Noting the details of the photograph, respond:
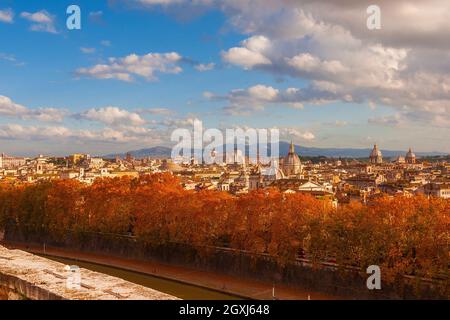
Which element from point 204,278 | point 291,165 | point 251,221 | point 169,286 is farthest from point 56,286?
point 291,165

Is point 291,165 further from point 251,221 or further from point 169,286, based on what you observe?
point 169,286

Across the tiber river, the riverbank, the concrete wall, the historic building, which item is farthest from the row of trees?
the historic building

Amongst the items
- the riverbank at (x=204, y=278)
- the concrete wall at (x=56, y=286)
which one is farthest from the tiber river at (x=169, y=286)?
the concrete wall at (x=56, y=286)

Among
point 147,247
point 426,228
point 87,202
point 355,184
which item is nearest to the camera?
point 426,228

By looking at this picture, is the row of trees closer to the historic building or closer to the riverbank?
the riverbank

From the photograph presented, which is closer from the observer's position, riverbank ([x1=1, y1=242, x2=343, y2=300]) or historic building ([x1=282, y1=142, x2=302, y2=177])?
riverbank ([x1=1, y1=242, x2=343, y2=300])
